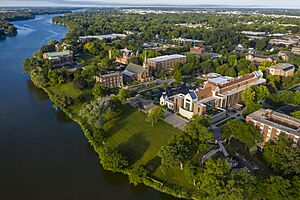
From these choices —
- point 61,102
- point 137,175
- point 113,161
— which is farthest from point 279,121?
point 61,102

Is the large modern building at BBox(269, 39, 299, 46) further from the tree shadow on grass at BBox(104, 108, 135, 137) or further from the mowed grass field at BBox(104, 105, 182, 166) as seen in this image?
the tree shadow on grass at BBox(104, 108, 135, 137)

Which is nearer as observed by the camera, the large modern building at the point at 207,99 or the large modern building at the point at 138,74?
the large modern building at the point at 207,99

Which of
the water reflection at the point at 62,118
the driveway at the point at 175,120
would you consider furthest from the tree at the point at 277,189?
the water reflection at the point at 62,118

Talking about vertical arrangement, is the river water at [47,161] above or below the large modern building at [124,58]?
A: below

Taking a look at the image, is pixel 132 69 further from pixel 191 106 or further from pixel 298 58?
pixel 298 58

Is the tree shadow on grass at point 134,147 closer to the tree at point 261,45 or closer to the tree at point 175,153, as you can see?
the tree at point 175,153

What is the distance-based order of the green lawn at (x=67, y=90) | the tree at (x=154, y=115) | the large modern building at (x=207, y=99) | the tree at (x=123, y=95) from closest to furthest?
the tree at (x=154, y=115)
the large modern building at (x=207, y=99)
the tree at (x=123, y=95)
the green lawn at (x=67, y=90)

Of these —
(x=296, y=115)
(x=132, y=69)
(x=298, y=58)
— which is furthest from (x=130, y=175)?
(x=298, y=58)

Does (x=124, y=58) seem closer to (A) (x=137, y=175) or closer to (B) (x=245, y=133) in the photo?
(B) (x=245, y=133)
